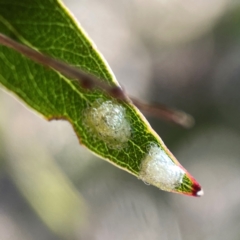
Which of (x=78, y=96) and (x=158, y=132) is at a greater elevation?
(x=158, y=132)

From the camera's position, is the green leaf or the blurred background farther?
the blurred background

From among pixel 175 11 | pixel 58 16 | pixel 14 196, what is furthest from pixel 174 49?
pixel 58 16

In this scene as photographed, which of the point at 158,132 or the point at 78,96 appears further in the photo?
the point at 158,132

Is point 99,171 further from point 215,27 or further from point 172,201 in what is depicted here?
point 215,27

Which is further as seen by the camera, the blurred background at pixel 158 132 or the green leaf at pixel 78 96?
the blurred background at pixel 158 132
